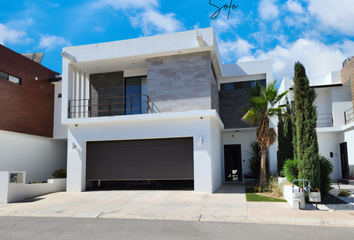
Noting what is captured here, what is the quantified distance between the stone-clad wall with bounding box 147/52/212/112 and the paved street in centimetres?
670

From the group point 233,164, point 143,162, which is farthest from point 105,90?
point 233,164

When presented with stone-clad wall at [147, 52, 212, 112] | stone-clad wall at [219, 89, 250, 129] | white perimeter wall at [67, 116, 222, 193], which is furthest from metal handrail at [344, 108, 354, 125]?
stone-clad wall at [147, 52, 212, 112]

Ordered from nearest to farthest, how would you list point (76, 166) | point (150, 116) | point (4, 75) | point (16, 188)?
point (16, 188) → point (150, 116) → point (76, 166) → point (4, 75)

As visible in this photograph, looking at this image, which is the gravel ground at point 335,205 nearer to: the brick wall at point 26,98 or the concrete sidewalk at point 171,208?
the concrete sidewalk at point 171,208

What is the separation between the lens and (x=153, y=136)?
13188mm

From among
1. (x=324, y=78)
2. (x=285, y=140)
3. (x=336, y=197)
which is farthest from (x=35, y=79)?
(x=324, y=78)

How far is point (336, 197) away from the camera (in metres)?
10.6

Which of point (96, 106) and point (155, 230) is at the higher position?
point (96, 106)

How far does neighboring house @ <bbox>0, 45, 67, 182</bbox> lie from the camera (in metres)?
15.3

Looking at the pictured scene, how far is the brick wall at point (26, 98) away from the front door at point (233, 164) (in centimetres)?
1140

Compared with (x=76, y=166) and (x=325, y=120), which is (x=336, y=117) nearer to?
(x=325, y=120)

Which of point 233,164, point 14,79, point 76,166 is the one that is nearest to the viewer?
point 76,166

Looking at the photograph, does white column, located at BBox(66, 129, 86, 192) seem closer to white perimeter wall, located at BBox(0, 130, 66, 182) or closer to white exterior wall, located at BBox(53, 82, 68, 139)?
white perimeter wall, located at BBox(0, 130, 66, 182)

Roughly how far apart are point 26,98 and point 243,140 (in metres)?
13.3
